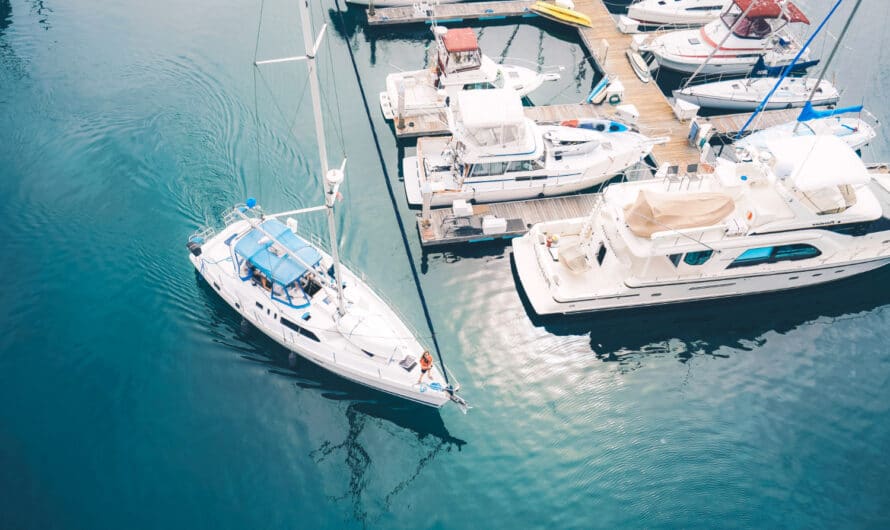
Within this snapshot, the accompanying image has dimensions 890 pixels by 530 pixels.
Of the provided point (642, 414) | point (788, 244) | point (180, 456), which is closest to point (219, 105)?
point (180, 456)

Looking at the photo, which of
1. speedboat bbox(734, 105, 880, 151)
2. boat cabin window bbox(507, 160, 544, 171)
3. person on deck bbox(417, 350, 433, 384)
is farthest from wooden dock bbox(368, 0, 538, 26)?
person on deck bbox(417, 350, 433, 384)

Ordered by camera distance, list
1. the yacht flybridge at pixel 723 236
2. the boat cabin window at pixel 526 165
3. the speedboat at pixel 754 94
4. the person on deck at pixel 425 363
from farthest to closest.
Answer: the speedboat at pixel 754 94 → the boat cabin window at pixel 526 165 → the yacht flybridge at pixel 723 236 → the person on deck at pixel 425 363

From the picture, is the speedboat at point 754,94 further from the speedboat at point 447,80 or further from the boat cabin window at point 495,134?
the boat cabin window at point 495,134

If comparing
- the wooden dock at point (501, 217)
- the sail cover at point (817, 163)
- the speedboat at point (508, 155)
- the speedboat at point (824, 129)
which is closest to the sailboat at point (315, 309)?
the wooden dock at point (501, 217)

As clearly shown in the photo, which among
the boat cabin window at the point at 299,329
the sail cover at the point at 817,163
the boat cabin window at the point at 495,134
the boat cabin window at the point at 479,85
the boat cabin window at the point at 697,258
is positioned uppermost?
the boat cabin window at the point at 479,85

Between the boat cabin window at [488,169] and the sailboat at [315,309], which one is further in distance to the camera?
the boat cabin window at [488,169]

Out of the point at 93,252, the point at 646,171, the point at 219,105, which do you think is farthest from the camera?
the point at 219,105

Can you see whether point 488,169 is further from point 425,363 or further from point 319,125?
point 319,125

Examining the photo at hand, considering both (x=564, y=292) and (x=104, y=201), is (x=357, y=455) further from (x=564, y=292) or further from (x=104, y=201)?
(x=104, y=201)
